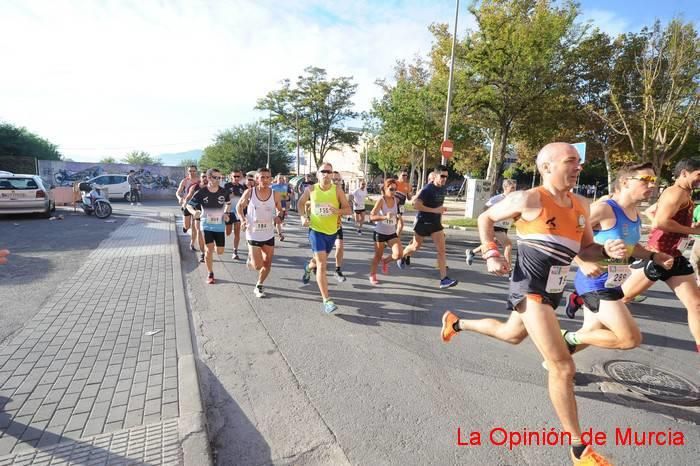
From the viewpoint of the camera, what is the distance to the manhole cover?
309cm

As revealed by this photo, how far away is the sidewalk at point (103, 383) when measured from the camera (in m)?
2.37

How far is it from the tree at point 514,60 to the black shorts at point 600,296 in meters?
14.3

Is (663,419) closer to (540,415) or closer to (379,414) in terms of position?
(540,415)

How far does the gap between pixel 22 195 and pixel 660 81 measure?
26916mm

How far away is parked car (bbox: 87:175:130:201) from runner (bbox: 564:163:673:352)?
81.3ft

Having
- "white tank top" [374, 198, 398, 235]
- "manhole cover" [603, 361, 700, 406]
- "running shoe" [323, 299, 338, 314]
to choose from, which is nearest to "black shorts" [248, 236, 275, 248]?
"running shoe" [323, 299, 338, 314]

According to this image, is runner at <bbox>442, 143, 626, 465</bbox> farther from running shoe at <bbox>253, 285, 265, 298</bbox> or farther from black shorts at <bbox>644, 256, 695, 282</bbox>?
A: running shoe at <bbox>253, 285, 265, 298</bbox>

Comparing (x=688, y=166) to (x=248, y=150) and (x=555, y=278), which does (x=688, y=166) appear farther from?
(x=248, y=150)

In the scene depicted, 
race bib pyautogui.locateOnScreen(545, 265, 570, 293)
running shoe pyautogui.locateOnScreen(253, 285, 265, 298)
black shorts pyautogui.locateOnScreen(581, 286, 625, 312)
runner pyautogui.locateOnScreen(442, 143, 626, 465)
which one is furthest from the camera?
running shoe pyautogui.locateOnScreen(253, 285, 265, 298)

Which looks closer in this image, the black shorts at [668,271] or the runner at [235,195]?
the black shorts at [668,271]

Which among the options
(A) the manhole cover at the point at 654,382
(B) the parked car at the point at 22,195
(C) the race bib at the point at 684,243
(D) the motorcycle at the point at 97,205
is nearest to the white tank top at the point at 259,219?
(A) the manhole cover at the point at 654,382

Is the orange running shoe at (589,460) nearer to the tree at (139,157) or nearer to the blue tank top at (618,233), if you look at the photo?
the blue tank top at (618,233)

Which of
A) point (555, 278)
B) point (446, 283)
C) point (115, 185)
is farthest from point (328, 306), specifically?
point (115, 185)

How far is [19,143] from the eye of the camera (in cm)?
3444
